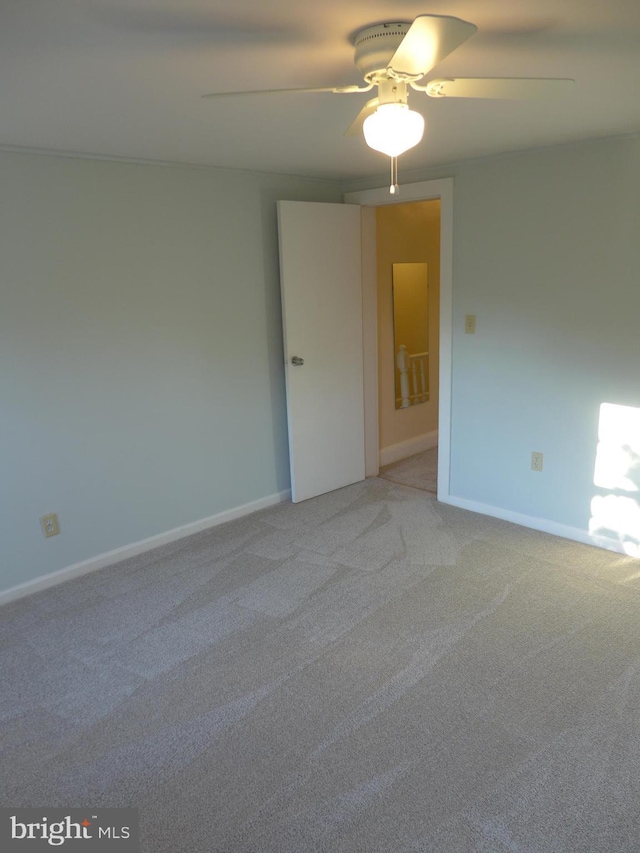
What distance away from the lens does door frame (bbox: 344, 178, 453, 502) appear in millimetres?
3607

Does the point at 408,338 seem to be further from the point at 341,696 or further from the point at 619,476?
the point at 341,696

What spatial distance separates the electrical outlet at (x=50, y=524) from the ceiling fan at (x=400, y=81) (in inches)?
89.5

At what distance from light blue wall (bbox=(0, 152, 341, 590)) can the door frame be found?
0.43 meters

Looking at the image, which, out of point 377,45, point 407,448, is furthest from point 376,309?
point 377,45

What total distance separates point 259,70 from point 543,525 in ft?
9.39

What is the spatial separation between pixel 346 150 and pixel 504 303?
4.10ft

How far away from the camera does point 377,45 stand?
1.52 metres

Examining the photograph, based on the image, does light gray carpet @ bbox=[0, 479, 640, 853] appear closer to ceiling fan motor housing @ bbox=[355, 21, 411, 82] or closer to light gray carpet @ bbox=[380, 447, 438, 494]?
light gray carpet @ bbox=[380, 447, 438, 494]

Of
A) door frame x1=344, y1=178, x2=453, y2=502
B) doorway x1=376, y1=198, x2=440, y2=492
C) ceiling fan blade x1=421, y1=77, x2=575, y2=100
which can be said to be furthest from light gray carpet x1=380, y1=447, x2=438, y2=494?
ceiling fan blade x1=421, y1=77, x2=575, y2=100

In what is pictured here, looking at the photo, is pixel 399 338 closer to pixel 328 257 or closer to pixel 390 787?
pixel 328 257

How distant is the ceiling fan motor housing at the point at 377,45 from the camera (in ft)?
4.84

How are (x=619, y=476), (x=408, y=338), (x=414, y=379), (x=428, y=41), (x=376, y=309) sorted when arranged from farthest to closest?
(x=414, y=379), (x=408, y=338), (x=376, y=309), (x=619, y=476), (x=428, y=41)

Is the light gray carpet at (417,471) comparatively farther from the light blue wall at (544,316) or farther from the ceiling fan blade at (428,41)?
the ceiling fan blade at (428,41)

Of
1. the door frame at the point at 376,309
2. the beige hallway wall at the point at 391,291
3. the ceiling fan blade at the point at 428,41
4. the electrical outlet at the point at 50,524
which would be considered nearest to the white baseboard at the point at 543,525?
the door frame at the point at 376,309
